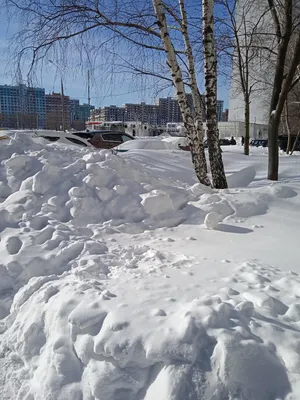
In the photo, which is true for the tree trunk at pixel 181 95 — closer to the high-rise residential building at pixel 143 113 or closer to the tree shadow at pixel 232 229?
the tree shadow at pixel 232 229

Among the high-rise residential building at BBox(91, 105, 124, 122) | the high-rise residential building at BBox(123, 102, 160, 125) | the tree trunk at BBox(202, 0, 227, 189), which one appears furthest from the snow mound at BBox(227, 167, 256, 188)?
the high-rise residential building at BBox(91, 105, 124, 122)

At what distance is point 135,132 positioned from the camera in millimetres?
47719

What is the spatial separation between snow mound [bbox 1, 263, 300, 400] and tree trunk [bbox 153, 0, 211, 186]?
152 inches

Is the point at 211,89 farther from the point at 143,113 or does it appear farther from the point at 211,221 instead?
the point at 143,113

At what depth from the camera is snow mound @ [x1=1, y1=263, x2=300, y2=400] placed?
1.58 metres

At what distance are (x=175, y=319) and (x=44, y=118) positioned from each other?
58.4 m

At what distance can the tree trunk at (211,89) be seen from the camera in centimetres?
524

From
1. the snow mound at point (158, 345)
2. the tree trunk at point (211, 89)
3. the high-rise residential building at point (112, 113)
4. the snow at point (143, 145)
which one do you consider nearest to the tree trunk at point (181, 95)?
the tree trunk at point (211, 89)

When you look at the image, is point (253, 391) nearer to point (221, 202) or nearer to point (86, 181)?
point (221, 202)

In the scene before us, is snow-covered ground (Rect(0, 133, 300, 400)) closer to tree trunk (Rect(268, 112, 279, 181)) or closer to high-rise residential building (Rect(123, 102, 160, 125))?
tree trunk (Rect(268, 112, 279, 181))

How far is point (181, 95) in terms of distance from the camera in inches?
224

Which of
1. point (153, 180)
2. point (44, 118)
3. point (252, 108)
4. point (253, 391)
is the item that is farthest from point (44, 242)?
point (252, 108)

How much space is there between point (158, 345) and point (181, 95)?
193 inches

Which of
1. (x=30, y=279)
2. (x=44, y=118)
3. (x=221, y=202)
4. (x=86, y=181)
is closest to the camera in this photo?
(x=30, y=279)
